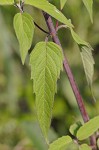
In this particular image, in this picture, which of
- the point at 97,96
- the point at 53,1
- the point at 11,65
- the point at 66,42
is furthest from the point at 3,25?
the point at 53,1

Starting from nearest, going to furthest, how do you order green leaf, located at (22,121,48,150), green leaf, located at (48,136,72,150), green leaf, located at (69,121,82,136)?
green leaf, located at (48,136,72,150), green leaf, located at (69,121,82,136), green leaf, located at (22,121,48,150)

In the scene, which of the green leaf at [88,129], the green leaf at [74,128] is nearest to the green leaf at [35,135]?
the green leaf at [74,128]

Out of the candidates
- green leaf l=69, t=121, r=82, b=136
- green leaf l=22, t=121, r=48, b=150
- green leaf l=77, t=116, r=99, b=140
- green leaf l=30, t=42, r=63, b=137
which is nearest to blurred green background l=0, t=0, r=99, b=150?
green leaf l=22, t=121, r=48, b=150

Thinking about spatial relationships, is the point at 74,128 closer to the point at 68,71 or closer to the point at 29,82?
the point at 68,71

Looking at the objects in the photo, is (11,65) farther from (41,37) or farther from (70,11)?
(70,11)

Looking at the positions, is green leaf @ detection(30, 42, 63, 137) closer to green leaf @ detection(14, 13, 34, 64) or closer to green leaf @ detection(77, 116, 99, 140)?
green leaf @ detection(14, 13, 34, 64)

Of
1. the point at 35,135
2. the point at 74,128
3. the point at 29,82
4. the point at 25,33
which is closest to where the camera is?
the point at 25,33

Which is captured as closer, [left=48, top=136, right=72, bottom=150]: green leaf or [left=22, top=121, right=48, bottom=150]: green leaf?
[left=48, top=136, right=72, bottom=150]: green leaf

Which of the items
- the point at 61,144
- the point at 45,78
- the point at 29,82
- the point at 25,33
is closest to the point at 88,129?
the point at 61,144
